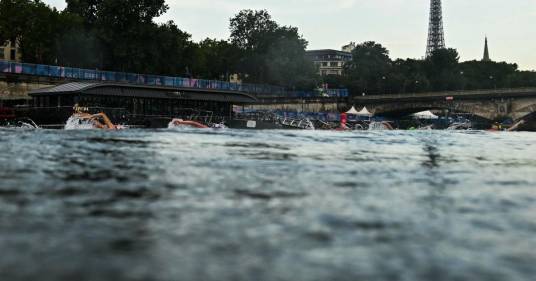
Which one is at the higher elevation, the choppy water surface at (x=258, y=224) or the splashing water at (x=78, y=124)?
the splashing water at (x=78, y=124)

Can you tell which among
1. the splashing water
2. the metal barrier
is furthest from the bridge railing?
the splashing water

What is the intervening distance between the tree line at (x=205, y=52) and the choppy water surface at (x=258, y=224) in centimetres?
7455

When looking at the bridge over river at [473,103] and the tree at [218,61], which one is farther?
the tree at [218,61]

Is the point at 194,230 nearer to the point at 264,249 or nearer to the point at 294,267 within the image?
the point at 264,249

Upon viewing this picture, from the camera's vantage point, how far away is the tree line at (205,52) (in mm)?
81500

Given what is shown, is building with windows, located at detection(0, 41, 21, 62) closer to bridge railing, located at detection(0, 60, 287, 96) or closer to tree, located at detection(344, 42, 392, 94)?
bridge railing, located at detection(0, 60, 287, 96)

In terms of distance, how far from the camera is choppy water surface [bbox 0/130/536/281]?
4832mm

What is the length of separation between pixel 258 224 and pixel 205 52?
11605 cm

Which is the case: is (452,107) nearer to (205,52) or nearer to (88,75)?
(205,52)

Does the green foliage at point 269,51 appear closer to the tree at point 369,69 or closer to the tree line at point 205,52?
the tree line at point 205,52

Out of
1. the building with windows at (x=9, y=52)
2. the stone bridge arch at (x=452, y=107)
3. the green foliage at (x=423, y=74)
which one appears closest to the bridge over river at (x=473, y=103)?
the stone bridge arch at (x=452, y=107)

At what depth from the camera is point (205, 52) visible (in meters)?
120

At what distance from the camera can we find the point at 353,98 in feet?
391

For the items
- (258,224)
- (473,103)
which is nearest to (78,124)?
(258,224)
